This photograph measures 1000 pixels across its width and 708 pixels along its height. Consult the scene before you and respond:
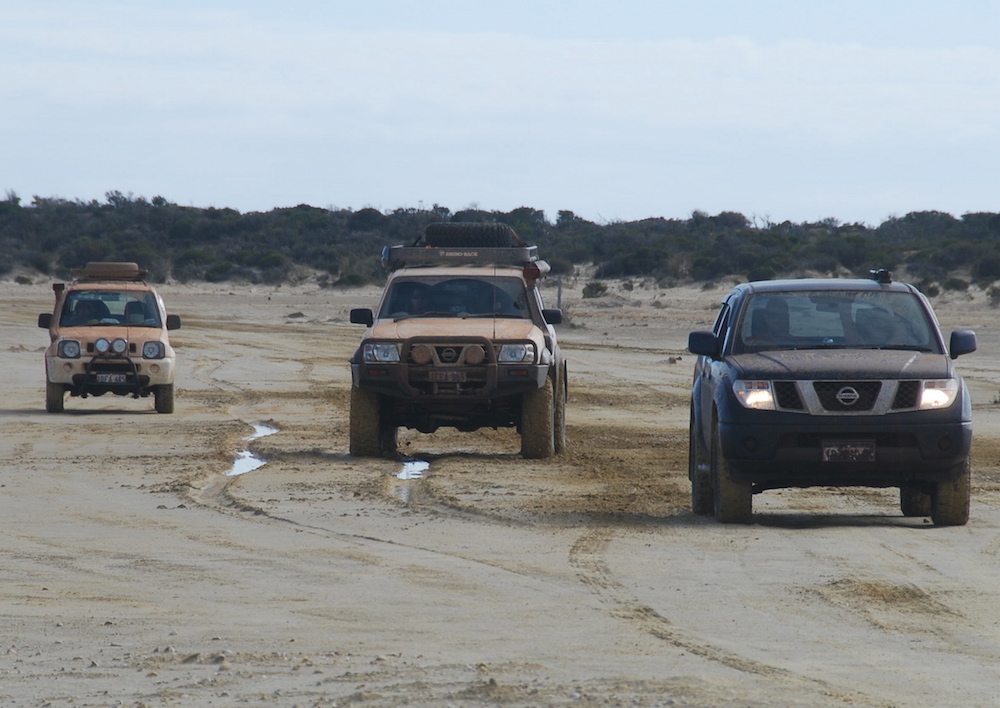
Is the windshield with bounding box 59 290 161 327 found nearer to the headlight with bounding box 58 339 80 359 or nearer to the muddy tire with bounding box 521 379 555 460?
the headlight with bounding box 58 339 80 359

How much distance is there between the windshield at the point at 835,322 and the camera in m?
11.0

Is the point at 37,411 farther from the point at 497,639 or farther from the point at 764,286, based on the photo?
the point at 497,639

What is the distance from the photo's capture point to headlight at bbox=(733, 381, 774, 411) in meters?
10.3

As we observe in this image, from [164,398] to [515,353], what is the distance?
7.30 metres

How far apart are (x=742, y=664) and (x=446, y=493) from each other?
6.17 metres

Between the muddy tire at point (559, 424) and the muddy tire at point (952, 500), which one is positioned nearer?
the muddy tire at point (952, 500)

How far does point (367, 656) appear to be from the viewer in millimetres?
6574

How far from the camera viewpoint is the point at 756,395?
10.3 metres

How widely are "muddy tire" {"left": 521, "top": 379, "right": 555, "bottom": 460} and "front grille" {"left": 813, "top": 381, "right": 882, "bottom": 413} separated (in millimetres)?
5045

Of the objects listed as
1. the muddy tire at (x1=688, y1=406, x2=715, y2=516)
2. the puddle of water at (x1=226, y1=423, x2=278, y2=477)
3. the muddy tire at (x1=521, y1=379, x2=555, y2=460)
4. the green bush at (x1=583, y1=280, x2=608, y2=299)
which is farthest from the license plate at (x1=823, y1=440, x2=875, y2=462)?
the green bush at (x1=583, y1=280, x2=608, y2=299)

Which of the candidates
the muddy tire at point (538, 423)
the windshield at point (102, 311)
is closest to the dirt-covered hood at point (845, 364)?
the muddy tire at point (538, 423)

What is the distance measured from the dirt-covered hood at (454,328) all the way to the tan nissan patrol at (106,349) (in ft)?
19.0

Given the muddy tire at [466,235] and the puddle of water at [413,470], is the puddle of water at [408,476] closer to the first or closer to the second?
the puddle of water at [413,470]

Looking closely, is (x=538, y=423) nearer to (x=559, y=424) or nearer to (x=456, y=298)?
(x=559, y=424)
